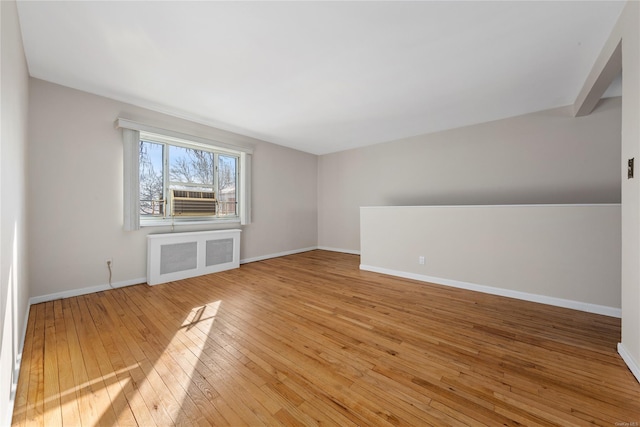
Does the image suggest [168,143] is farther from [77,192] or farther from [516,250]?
[516,250]

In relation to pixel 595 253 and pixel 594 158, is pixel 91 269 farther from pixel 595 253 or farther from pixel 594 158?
pixel 594 158

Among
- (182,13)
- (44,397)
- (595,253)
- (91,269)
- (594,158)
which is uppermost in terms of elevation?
(182,13)

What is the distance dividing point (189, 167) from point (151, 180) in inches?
25.3

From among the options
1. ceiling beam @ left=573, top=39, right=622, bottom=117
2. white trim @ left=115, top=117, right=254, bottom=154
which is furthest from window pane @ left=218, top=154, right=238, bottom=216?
ceiling beam @ left=573, top=39, right=622, bottom=117

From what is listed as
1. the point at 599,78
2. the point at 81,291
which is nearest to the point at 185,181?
the point at 81,291

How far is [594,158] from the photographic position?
340cm

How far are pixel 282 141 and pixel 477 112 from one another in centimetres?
370

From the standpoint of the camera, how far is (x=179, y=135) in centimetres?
391

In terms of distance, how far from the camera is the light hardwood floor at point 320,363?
4.37 feet

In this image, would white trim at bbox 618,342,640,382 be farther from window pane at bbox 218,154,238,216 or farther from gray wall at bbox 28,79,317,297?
window pane at bbox 218,154,238,216

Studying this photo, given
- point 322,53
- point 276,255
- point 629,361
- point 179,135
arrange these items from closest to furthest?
1. point 629,361
2. point 322,53
3. point 179,135
4. point 276,255

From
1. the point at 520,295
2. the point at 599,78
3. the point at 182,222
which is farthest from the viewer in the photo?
the point at 182,222

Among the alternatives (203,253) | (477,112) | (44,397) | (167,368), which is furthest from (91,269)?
(477,112)

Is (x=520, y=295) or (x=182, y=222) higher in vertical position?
(x=182, y=222)
